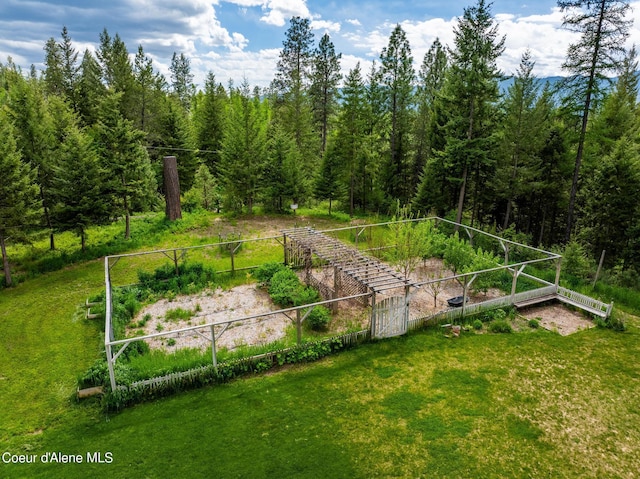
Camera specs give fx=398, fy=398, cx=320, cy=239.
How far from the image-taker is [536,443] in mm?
7492

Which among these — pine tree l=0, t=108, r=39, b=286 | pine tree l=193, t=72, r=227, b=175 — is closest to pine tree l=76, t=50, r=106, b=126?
pine tree l=193, t=72, r=227, b=175

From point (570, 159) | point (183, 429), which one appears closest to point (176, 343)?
point (183, 429)

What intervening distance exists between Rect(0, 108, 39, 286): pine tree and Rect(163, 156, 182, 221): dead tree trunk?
24.3 feet

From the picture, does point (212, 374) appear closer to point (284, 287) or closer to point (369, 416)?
point (369, 416)

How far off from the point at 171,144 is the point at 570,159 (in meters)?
27.6

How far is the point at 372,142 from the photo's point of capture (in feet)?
84.2

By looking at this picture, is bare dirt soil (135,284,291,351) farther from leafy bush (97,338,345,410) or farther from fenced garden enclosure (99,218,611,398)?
leafy bush (97,338,345,410)

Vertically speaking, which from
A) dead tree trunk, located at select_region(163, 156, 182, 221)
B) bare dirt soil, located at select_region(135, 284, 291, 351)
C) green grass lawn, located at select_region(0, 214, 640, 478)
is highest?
dead tree trunk, located at select_region(163, 156, 182, 221)

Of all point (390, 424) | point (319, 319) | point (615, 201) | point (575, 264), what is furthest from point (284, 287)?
point (615, 201)

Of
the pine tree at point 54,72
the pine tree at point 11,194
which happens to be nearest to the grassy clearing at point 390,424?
the pine tree at point 11,194

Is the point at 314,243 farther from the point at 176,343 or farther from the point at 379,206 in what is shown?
the point at 379,206

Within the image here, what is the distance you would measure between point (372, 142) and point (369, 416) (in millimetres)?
20281

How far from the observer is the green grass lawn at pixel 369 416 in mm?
6918

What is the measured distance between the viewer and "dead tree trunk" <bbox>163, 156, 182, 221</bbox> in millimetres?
21828
